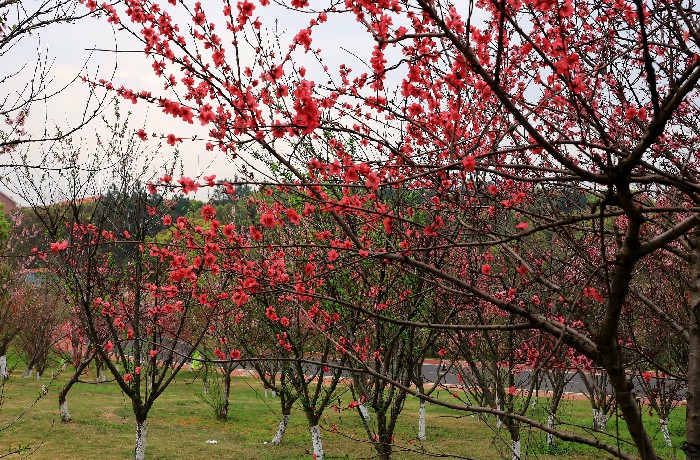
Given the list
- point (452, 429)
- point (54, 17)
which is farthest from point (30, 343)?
point (54, 17)

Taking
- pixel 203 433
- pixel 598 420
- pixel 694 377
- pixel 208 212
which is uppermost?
pixel 208 212

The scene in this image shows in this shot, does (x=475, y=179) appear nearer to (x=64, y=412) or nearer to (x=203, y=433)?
(x=203, y=433)

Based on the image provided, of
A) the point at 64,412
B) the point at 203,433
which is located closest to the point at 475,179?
the point at 203,433

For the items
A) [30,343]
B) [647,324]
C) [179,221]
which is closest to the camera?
[179,221]

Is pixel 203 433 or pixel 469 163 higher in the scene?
pixel 469 163

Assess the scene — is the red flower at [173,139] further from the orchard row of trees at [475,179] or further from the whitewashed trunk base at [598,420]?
the whitewashed trunk base at [598,420]

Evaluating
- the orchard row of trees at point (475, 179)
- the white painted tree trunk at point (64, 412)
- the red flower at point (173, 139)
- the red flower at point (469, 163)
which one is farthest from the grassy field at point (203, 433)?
the red flower at point (469, 163)

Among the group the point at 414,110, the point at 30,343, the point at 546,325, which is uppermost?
the point at 414,110

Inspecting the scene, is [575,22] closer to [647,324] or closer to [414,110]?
[414,110]

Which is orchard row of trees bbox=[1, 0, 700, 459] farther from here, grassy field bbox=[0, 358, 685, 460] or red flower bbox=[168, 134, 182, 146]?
grassy field bbox=[0, 358, 685, 460]

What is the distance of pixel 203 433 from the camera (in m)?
15.1

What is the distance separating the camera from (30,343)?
23.4 m

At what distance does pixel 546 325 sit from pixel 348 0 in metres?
2.40

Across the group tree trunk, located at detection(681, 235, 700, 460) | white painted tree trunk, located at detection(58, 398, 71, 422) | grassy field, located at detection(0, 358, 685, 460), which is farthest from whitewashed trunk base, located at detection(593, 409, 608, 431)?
white painted tree trunk, located at detection(58, 398, 71, 422)
